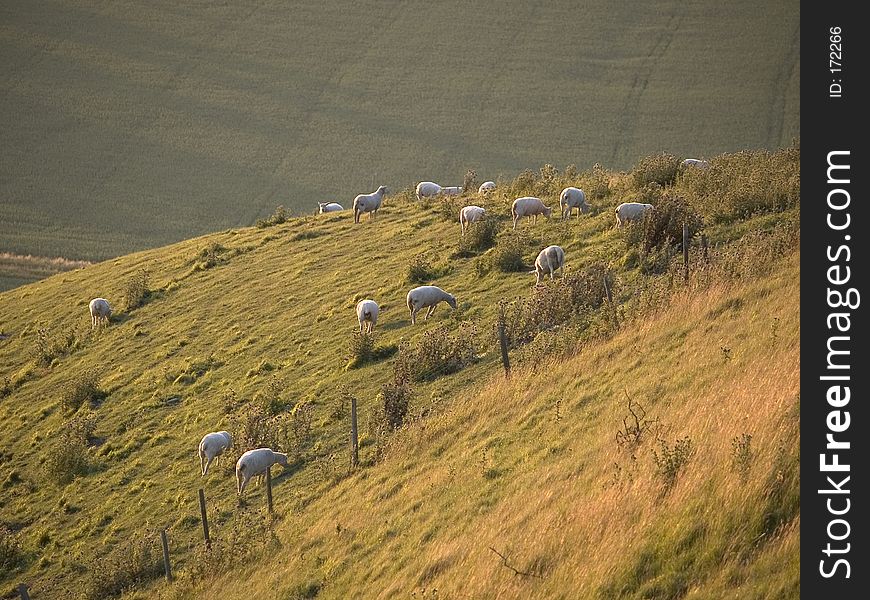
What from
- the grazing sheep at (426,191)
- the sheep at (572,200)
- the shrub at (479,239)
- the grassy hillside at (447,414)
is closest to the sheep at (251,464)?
the grassy hillside at (447,414)

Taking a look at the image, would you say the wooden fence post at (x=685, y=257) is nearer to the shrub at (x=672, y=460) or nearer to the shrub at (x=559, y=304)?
the shrub at (x=559, y=304)

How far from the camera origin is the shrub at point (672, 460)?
12.6 meters

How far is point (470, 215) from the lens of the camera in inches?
1344

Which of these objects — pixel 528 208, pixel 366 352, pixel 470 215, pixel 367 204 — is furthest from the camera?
pixel 367 204

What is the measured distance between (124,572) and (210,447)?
4.35 metres

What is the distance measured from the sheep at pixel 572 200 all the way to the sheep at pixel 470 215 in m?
2.79

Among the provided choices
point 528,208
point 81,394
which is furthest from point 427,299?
point 81,394

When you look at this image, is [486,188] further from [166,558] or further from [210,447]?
[166,558]

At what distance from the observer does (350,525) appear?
17484mm

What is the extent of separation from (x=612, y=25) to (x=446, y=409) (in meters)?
92.9

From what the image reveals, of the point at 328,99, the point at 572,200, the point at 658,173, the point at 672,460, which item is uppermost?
the point at 328,99

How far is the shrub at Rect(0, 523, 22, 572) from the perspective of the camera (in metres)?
23.3

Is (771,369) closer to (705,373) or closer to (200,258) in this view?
(705,373)

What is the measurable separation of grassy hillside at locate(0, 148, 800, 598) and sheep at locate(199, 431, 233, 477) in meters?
0.47
